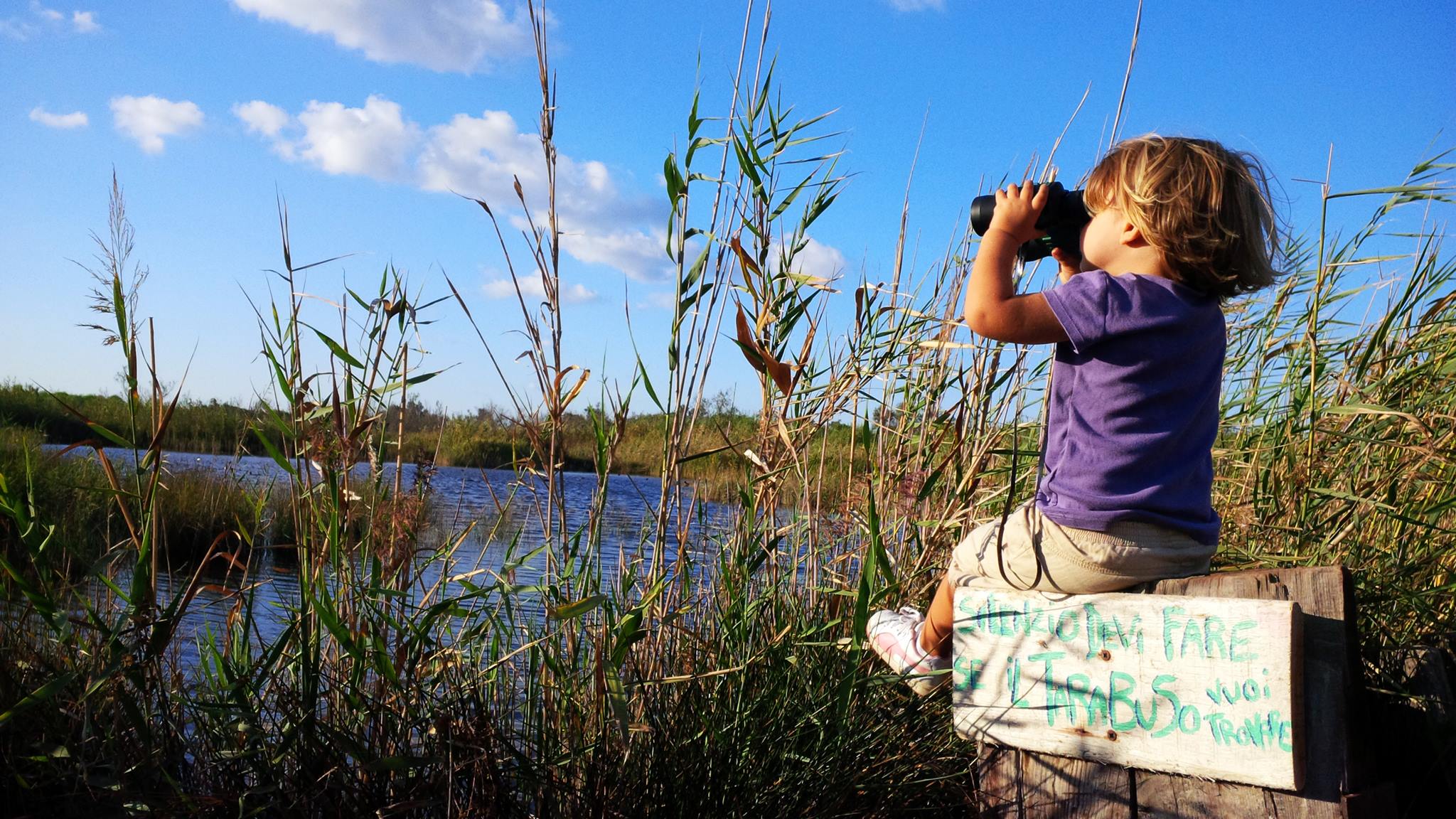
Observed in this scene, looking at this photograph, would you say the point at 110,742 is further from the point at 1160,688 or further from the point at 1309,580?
the point at 1309,580

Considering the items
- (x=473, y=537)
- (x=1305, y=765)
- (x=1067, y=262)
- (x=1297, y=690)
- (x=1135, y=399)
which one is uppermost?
(x=1067, y=262)

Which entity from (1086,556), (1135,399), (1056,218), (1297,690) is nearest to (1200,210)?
(1056,218)

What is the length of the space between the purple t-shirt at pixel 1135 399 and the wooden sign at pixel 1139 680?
165mm

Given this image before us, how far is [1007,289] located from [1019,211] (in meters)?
0.18

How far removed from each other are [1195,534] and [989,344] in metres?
0.69

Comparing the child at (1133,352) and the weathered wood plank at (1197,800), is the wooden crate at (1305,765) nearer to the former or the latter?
the weathered wood plank at (1197,800)

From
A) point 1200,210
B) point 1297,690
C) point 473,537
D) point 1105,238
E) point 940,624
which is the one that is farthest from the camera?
point 473,537

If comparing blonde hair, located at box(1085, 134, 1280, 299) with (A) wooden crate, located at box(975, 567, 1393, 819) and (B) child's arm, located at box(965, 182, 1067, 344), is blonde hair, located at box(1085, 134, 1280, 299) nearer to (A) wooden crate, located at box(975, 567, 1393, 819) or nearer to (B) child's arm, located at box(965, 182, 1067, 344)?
(B) child's arm, located at box(965, 182, 1067, 344)

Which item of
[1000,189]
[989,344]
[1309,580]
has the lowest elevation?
[1309,580]

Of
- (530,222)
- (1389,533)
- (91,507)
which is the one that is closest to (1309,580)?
(1389,533)

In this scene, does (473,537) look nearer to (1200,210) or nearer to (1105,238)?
(1105,238)

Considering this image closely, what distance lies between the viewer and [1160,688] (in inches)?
57.3

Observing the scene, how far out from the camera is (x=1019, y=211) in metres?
1.64

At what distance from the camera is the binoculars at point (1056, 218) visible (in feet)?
5.58
